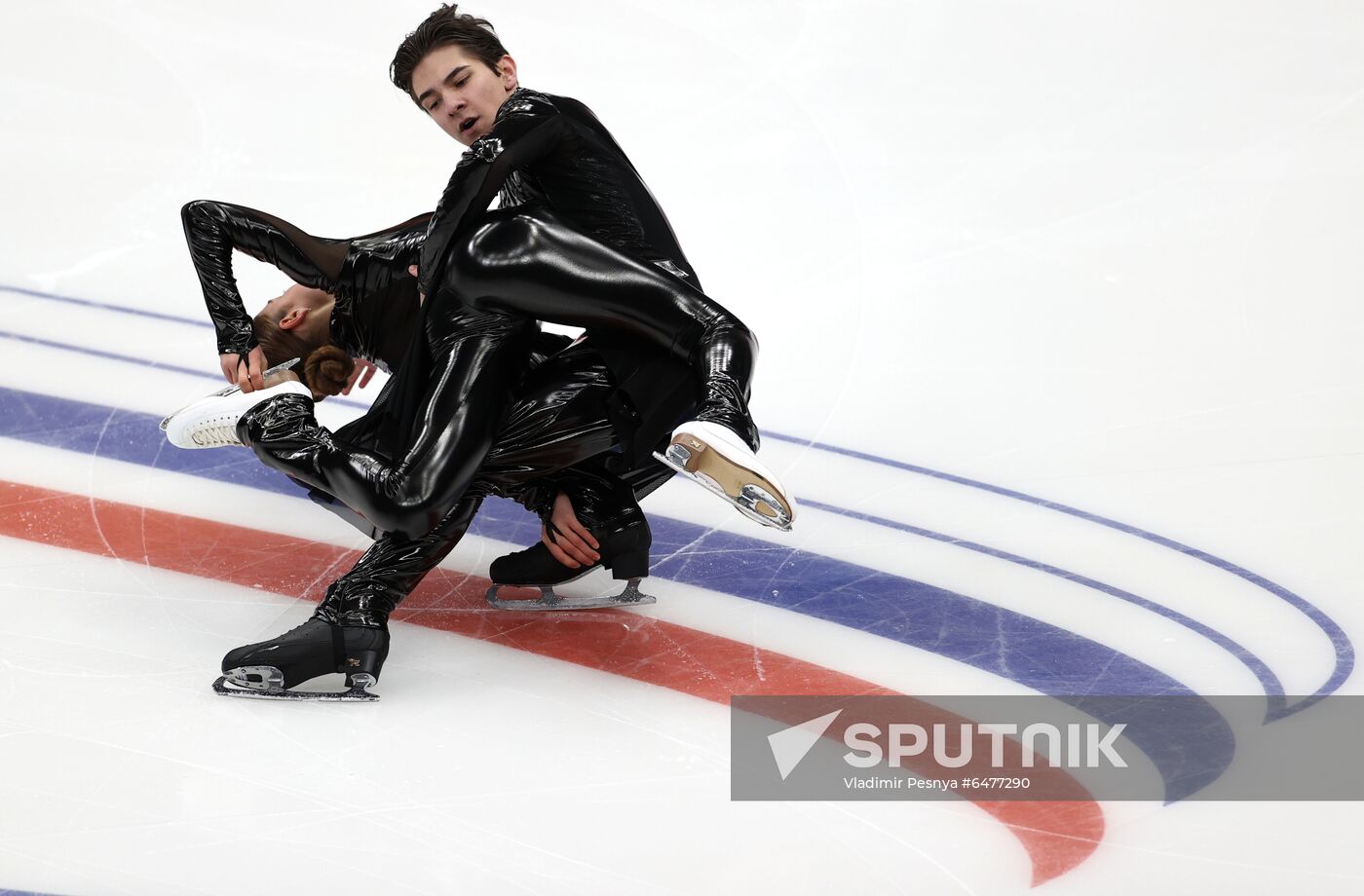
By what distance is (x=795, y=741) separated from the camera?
286 cm

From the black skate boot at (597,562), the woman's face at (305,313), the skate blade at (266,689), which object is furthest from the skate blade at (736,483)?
the woman's face at (305,313)

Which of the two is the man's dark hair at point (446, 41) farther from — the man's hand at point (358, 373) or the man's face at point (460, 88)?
the man's hand at point (358, 373)

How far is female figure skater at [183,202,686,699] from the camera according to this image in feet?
9.92

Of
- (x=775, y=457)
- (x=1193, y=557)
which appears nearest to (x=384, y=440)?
(x=775, y=457)

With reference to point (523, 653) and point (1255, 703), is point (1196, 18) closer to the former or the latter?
point (1255, 703)

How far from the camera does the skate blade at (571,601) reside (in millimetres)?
3453

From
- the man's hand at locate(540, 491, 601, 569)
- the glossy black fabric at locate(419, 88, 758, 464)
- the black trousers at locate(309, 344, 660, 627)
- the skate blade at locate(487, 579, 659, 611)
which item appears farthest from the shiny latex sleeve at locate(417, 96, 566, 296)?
the skate blade at locate(487, 579, 659, 611)

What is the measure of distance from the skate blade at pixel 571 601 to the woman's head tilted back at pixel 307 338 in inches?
26.5

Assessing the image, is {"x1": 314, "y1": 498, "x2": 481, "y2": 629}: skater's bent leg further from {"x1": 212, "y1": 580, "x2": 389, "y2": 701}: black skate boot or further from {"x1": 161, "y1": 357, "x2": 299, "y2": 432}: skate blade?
{"x1": 161, "y1": 357, "x2": 299, "y2": 432}: skate blade

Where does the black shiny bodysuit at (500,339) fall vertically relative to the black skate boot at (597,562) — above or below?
above

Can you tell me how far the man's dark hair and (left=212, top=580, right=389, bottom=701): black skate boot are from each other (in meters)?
1.30

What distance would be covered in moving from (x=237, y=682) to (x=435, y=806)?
0.62 m

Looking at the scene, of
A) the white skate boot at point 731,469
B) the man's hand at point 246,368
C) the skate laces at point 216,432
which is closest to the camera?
the white skate boot at point 731,469

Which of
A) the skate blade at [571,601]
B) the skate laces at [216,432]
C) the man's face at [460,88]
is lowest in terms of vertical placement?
the skate blade at [571,601]
